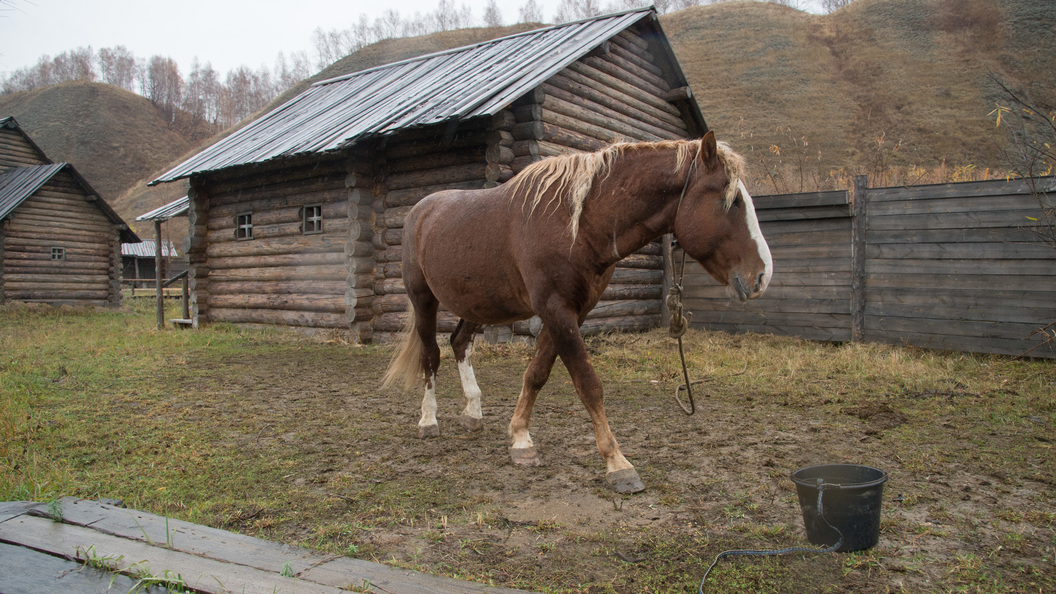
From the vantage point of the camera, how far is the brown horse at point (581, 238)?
10.2ft

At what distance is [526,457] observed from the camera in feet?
12.5

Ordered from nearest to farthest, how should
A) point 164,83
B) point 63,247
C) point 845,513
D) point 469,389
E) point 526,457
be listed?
point 845,513 → point 526,457 → point 469,389 → point 63,247 → point 164,83

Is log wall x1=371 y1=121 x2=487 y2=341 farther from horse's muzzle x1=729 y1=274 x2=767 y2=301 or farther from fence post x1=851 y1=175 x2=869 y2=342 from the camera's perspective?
horse's muzzle x1=729 y1=274 x2=767 y2=301

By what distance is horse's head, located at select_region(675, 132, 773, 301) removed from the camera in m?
3.04

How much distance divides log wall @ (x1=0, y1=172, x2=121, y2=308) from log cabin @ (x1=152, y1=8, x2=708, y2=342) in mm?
10412

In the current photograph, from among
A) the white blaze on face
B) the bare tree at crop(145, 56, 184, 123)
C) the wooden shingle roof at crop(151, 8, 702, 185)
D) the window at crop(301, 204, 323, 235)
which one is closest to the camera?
the white blaze on face

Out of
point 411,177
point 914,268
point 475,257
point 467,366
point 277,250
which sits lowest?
point 467,366

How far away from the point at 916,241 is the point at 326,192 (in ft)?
30.2

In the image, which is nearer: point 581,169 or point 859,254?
point 581,169

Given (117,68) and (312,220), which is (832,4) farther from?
(117,68)

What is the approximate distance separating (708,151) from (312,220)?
9.39 m

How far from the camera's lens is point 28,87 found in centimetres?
7450

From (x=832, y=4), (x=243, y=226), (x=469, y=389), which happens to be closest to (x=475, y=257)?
(x=469, y=389)

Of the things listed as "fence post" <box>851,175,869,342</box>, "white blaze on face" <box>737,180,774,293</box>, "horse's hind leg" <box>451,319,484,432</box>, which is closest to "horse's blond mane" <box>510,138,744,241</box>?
"white blaze on face" <box>737,180,774,293</box>
